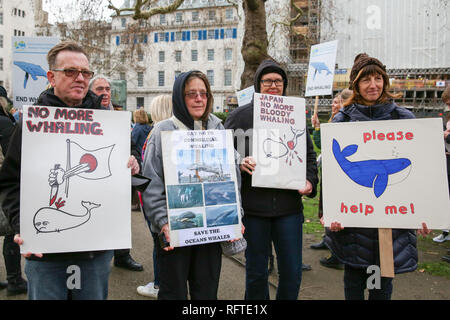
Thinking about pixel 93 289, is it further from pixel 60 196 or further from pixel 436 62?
pixel 436 62

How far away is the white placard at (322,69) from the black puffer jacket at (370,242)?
303 centimetres

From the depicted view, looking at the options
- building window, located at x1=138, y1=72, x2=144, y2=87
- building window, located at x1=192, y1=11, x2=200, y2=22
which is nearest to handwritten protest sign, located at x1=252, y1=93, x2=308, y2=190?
building window, located at x1=192, y1=11, x2=200, y2=22

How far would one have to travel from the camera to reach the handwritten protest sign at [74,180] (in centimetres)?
195

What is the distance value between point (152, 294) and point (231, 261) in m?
1.27

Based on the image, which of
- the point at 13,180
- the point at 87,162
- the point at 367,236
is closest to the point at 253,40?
the point at 367,236

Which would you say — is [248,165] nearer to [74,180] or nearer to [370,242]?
[370,242]

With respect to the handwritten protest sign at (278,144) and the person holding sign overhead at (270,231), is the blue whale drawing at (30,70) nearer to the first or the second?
the person holding sign overhead at (270,231)

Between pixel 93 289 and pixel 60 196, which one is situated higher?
pixel 60 196

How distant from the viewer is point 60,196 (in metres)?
2.01

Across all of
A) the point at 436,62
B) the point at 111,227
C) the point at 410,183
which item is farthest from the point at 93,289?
the point at 436,62

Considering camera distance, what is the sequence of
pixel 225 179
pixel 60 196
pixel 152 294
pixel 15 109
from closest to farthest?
pixel 60 196 < pixel 225 179 < pixel 152 294 < pixel 15 109

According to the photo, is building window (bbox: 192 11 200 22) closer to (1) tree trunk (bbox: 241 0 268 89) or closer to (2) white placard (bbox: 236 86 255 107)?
(1) tree trunk (bbox: 241 0 268 89)

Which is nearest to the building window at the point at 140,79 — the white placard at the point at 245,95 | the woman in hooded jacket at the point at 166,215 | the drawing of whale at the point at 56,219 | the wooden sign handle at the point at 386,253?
the white placard at the point at 245,95

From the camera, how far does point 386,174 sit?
2.42m
